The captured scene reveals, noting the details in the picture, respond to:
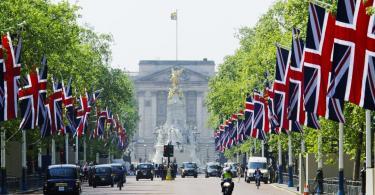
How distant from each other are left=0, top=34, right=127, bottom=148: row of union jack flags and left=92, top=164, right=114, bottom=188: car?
305 centimetres

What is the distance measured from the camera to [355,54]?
36281 mm

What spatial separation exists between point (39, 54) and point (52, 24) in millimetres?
5928

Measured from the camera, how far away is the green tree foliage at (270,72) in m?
58.7

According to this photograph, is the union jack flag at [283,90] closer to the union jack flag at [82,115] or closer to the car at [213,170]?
the union jack flag at [82,115]

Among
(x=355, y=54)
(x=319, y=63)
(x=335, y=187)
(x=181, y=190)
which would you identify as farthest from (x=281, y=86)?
(x=355, y=54)

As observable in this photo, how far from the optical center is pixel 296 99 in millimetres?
52062

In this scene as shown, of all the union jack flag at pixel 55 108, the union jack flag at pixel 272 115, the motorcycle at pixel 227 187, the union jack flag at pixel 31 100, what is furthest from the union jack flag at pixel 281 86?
the union jack flag at pixel 55 108

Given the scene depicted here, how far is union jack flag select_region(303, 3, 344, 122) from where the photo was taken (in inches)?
1710

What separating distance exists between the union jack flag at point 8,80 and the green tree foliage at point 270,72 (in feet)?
44.8

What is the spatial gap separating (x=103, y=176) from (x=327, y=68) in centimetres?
4525

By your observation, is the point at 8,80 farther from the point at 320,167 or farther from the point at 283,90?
the point at 320,167

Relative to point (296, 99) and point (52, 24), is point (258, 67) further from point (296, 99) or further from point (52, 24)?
point (296, 99)

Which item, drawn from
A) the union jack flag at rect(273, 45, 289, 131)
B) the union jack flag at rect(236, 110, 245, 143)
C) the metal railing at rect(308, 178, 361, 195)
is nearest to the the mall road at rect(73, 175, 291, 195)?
the metal railing at rect(308, 178, 361, 195)

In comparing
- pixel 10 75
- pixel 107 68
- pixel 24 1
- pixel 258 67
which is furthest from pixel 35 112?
pixel 107 68
